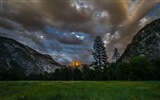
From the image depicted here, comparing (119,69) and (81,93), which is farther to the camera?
(119,69)

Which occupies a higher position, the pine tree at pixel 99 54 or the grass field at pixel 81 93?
the pine tree at pixel 99 54

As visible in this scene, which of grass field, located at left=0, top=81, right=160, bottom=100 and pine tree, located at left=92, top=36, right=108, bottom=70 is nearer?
grass field, located at left=0, top=81, right=160, bottom=100

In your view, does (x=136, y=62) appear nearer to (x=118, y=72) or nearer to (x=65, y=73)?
(x=118, y=72)

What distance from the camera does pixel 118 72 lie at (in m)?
85.8

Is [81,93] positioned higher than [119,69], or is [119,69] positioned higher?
[119,69]

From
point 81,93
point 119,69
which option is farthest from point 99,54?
point 81,93

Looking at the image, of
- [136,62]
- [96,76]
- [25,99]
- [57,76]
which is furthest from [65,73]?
[25,99]

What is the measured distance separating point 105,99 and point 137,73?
69.8 meters

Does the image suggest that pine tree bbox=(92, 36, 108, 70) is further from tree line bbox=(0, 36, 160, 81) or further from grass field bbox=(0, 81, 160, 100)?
grass field bbox=(0, 81, 160, 100)

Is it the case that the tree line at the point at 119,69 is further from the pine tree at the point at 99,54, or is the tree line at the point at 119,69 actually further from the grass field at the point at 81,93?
the grass field at the point at 81,93

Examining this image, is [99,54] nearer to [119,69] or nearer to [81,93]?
[119,69]

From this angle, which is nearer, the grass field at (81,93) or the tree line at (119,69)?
the grass field at (81,93)

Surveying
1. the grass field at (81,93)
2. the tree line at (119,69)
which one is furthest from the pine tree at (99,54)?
the grass field at (81,93)

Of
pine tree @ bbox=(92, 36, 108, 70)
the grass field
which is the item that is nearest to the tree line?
pine tree @ bbox=(92, 36, 108, 70)
